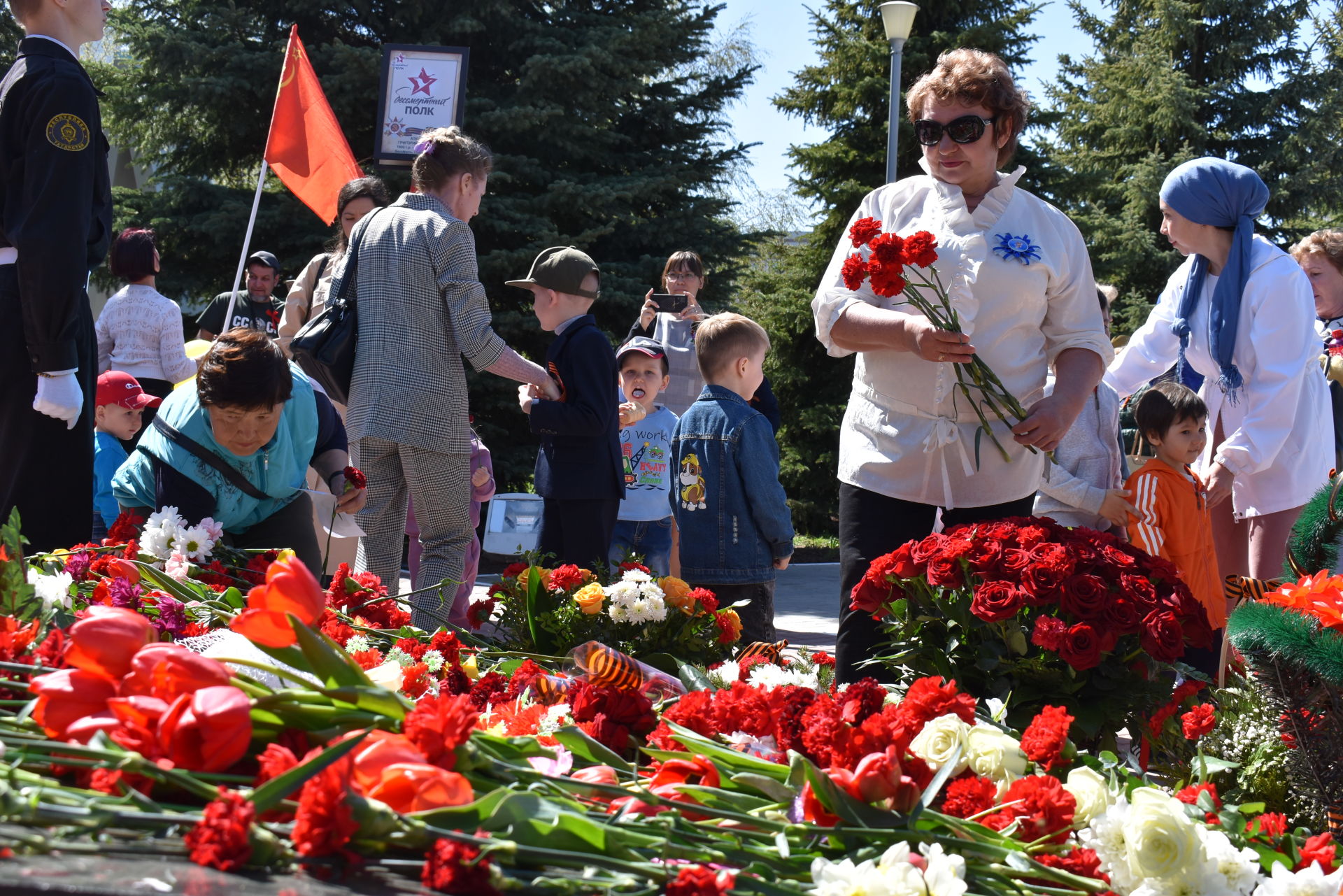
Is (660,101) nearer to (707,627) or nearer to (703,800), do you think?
(707,627)

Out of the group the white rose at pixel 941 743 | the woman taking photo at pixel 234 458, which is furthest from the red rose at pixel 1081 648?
the woman taking photo at pixel 234 458

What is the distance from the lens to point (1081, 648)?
1.89 m

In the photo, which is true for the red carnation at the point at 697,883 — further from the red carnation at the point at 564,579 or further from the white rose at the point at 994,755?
the red carnation at the point at 564,579

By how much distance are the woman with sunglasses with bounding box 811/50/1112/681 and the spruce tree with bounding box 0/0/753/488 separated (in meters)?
8.16

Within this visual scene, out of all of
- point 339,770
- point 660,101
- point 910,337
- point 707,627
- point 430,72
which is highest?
point 660,101

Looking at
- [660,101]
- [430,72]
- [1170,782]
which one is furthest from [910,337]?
[660,101]

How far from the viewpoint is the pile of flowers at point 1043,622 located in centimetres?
192

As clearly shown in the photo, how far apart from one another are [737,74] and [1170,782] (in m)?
12.2

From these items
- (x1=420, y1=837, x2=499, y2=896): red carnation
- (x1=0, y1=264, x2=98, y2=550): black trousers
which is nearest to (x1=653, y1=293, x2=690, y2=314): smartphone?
(x1=0, y1=264, x2=98, y2=550): black trousers

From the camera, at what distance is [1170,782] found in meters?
1.79

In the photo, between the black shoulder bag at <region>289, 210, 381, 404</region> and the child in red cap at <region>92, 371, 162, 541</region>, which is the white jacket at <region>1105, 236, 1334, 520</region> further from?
the child in red cap at <region>92, 371, 162, 541</region>

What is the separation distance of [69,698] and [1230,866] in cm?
117

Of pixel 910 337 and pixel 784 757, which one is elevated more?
pixel 910 337

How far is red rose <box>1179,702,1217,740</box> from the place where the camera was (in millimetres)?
1695
